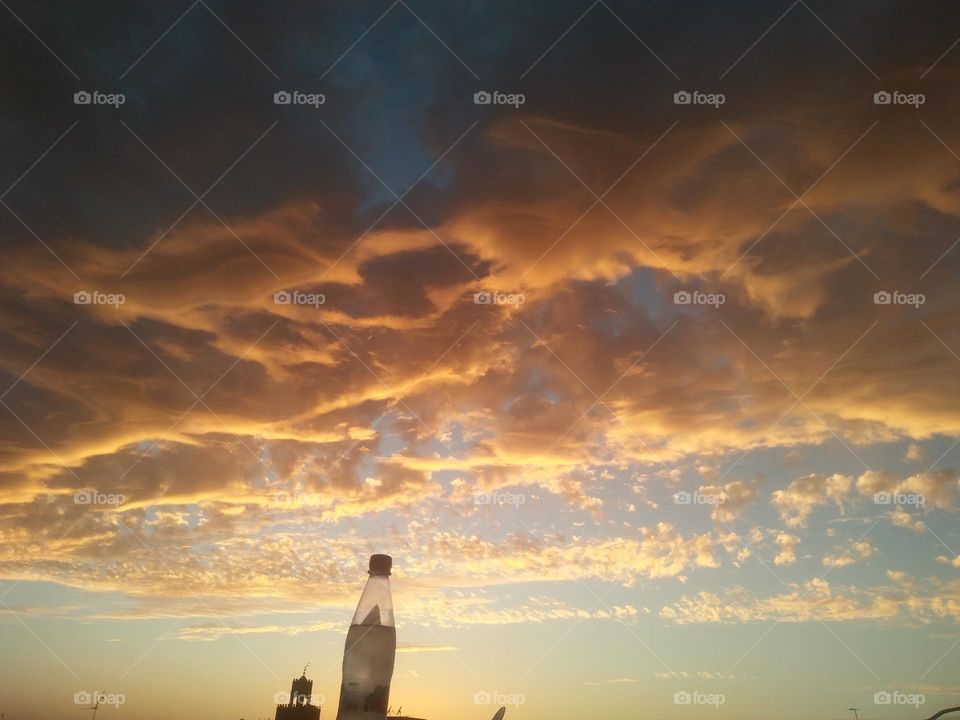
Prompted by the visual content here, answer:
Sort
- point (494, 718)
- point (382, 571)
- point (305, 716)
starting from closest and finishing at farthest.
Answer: point (494, 718), point (382, 571), point (305, 716)

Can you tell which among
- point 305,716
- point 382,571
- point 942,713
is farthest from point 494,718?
point 305,716

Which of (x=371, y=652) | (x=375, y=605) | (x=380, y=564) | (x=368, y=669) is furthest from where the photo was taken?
(x=375, y=605)

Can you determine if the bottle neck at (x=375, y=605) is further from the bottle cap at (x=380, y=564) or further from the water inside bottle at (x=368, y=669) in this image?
the bottle cap at (x=380, y=564)

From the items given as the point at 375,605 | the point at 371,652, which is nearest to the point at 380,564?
the point at 375,605

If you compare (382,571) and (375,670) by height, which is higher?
(382,571)

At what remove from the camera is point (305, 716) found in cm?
2906

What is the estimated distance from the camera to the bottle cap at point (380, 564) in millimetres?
6406

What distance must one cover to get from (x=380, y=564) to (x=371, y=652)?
43.4 inches

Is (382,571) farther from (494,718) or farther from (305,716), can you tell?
(305,716)

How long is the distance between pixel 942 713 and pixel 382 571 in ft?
14.4

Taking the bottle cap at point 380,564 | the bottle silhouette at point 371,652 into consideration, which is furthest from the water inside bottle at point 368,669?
the bottle cap at point 380,564

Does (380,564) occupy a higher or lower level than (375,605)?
higher

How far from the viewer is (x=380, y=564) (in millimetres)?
6480

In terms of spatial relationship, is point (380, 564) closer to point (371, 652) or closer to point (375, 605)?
point (375, 605)
